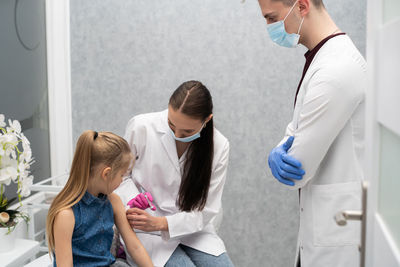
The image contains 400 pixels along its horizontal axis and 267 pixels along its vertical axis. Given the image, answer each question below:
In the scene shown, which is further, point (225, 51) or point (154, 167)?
point (225, 51)

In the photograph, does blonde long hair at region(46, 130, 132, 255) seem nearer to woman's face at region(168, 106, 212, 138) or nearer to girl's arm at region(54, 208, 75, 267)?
girl's arm at region(54, 208, 75, 267)

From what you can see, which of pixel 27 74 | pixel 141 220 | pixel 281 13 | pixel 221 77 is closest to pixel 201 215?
pixel 141 220

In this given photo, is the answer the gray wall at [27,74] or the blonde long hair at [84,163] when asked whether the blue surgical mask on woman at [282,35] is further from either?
the gray wall at [27,74]

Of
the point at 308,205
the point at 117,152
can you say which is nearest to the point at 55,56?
the point at 117,152

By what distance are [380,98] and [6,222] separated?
134 cm

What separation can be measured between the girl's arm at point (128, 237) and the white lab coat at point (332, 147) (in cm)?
58

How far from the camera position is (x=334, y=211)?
1298 millimetres

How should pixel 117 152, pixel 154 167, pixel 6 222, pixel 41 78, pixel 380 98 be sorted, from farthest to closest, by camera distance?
1. pixel 41 78
2. pixel 154 167
3. pixel 6 222
4. pixel 117 152
5. pixel 380 98

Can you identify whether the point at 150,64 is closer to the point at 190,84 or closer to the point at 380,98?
the point at 190,84

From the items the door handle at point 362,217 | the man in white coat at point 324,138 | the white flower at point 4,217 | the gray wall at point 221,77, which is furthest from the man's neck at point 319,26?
the white flower at point 4,217

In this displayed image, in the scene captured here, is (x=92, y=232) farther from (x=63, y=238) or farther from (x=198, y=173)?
(x=198, y=173)

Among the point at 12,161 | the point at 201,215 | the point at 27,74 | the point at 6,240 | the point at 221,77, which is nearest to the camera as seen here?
the point at 12,161

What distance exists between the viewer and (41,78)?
7.55 ft

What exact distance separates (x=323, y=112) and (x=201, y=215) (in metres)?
0.70
